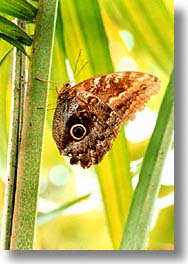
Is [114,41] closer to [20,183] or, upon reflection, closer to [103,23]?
[103,23]

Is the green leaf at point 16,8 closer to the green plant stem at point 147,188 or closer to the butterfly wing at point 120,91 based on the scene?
the butterfly wing at point 120,91

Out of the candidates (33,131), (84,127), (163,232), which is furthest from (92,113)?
(163,232)

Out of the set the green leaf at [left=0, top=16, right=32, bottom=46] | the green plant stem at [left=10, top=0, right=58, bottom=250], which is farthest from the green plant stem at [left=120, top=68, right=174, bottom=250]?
the green leaf at [left=0, top=16, right=32, bottom=46]

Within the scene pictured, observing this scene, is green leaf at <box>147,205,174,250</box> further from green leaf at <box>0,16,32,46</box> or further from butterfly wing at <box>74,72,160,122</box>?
green leaf at <box>0,16,32,46</box>

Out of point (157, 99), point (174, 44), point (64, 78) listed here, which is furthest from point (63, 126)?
point (174, 44)

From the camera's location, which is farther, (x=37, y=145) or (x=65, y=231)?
(x=65, y=231)

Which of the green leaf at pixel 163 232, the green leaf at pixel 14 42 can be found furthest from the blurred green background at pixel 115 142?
the green leaf at pixel 14 42
